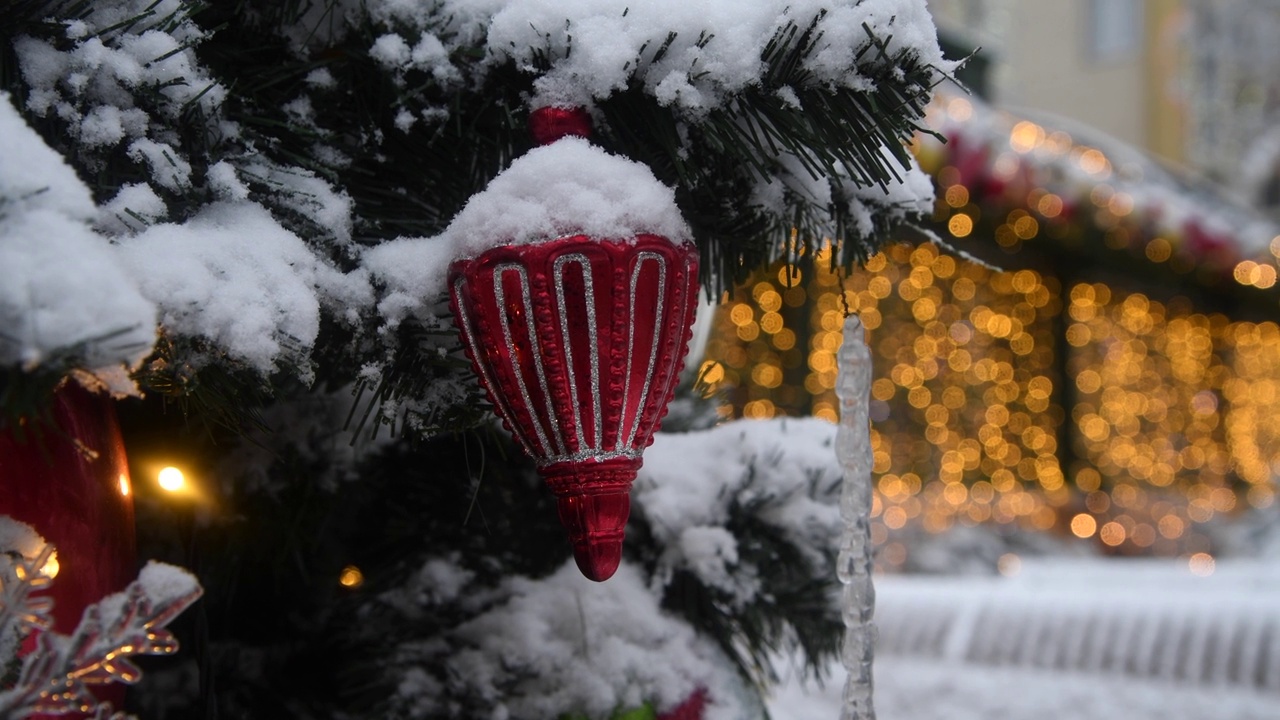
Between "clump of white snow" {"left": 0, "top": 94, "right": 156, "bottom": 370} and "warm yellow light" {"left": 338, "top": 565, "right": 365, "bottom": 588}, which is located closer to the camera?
"clump of white snow" {"left": 0, "top": 94, "right": 156, "bottom": 370}

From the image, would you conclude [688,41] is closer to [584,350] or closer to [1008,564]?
[584,350]

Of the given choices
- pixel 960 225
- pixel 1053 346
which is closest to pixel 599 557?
pixel 960 225

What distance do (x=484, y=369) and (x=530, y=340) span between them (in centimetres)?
3

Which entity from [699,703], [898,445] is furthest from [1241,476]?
[699,703]

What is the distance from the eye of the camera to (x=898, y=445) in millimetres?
3225

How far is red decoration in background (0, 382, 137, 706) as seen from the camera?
1.17ft

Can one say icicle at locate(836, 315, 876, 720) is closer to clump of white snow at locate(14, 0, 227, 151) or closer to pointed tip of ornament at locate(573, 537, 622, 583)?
pointed tip of ornament at locate(573, 537, 622, 583)

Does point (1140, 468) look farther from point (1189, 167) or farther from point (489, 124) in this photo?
point (1189, 167)

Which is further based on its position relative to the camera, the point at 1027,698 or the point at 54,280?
the point at 1027,698

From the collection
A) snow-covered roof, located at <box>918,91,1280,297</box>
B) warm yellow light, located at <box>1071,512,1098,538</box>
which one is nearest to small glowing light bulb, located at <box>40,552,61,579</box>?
snow-covered roof, located at <box>918,91,1280,297</box>

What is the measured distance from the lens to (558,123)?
0.44m

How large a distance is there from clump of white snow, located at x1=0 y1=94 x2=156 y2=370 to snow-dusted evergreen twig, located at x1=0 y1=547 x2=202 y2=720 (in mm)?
78

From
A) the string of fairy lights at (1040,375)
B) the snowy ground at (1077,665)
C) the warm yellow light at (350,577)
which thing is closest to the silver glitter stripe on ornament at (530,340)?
the warm yellow light at (350,577)

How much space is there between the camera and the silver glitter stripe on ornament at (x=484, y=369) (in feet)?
1.34
